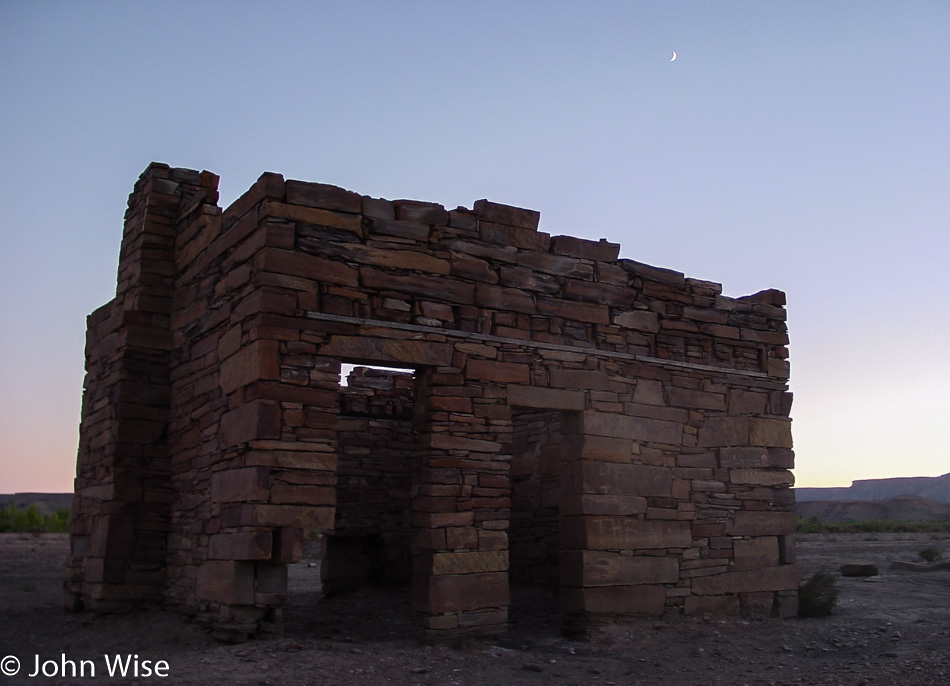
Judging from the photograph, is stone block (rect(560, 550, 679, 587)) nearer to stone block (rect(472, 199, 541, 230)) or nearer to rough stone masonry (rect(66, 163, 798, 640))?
rough stone masonry (rect(66, 163, 798, 640))

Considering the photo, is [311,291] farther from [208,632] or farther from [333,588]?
[333,588]

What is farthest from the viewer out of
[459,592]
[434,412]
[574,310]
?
[574,310]

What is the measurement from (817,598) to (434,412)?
6007mm

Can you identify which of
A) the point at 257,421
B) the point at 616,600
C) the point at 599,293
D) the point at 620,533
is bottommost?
the point at 616,600

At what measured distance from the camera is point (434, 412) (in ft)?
27.4

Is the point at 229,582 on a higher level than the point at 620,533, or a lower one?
lower

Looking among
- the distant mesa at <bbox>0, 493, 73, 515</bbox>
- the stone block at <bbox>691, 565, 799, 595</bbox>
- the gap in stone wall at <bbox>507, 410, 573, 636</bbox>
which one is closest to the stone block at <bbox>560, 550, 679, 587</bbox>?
the stone block at <bbox>691, 565, 799, 595</bbox>

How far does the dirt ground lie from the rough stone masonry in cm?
35

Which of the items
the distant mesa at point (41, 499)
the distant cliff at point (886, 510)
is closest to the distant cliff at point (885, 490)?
the distant cliff at point (886, 510)

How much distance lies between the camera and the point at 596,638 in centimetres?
876

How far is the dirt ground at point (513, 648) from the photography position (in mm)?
6988

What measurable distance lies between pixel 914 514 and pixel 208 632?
49911mm

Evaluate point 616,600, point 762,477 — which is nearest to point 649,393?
point 762,477

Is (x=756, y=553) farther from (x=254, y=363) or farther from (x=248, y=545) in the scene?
(x=254, y=363)
